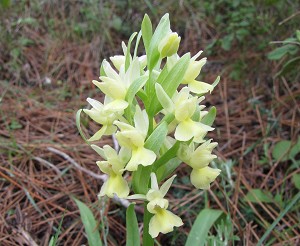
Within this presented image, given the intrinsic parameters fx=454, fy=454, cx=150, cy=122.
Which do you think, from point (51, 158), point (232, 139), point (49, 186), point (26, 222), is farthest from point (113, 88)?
point (232, 139)

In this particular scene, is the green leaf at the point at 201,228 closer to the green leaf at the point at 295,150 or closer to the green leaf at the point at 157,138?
the green leaf at the point at 157,138

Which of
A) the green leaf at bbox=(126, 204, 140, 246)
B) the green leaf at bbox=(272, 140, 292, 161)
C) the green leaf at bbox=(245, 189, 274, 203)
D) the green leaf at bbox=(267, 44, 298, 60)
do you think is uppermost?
the green leaf at bbox=(267, 44, 298, 60)

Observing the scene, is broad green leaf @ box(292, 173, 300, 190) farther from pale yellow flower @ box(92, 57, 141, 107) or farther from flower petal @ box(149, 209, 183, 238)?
pale yellow flower @ box(92, 57, 141, 107)

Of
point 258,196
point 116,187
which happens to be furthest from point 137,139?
point 258,196

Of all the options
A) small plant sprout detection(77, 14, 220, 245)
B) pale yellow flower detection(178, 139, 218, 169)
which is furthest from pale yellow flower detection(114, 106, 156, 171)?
pale yellow flower detection(178, 139, 218, 169)

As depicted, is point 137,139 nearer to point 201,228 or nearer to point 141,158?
point 141,158

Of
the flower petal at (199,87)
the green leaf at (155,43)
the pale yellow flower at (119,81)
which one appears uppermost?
the green leaf at (155,43)

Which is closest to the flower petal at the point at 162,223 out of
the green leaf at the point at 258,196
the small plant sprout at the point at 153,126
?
the small plant sprout at the point at 153,126

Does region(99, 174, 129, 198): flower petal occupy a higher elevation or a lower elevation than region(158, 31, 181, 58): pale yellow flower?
lower

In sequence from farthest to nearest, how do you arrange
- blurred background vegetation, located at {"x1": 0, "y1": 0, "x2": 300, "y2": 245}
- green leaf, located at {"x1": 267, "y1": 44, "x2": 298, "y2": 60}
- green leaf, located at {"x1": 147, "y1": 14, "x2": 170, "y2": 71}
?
green leaf, located at {"x1": 267, "y1": 44, "x2": 298, "y2": 60} → blurred background vegetation, located at {"x1": 0, "y1": 0, "x2": 300, "y2": 245} → green leaf, located at {"x1": 147, "y1": 14, "x2": 170, "y2": 71}
